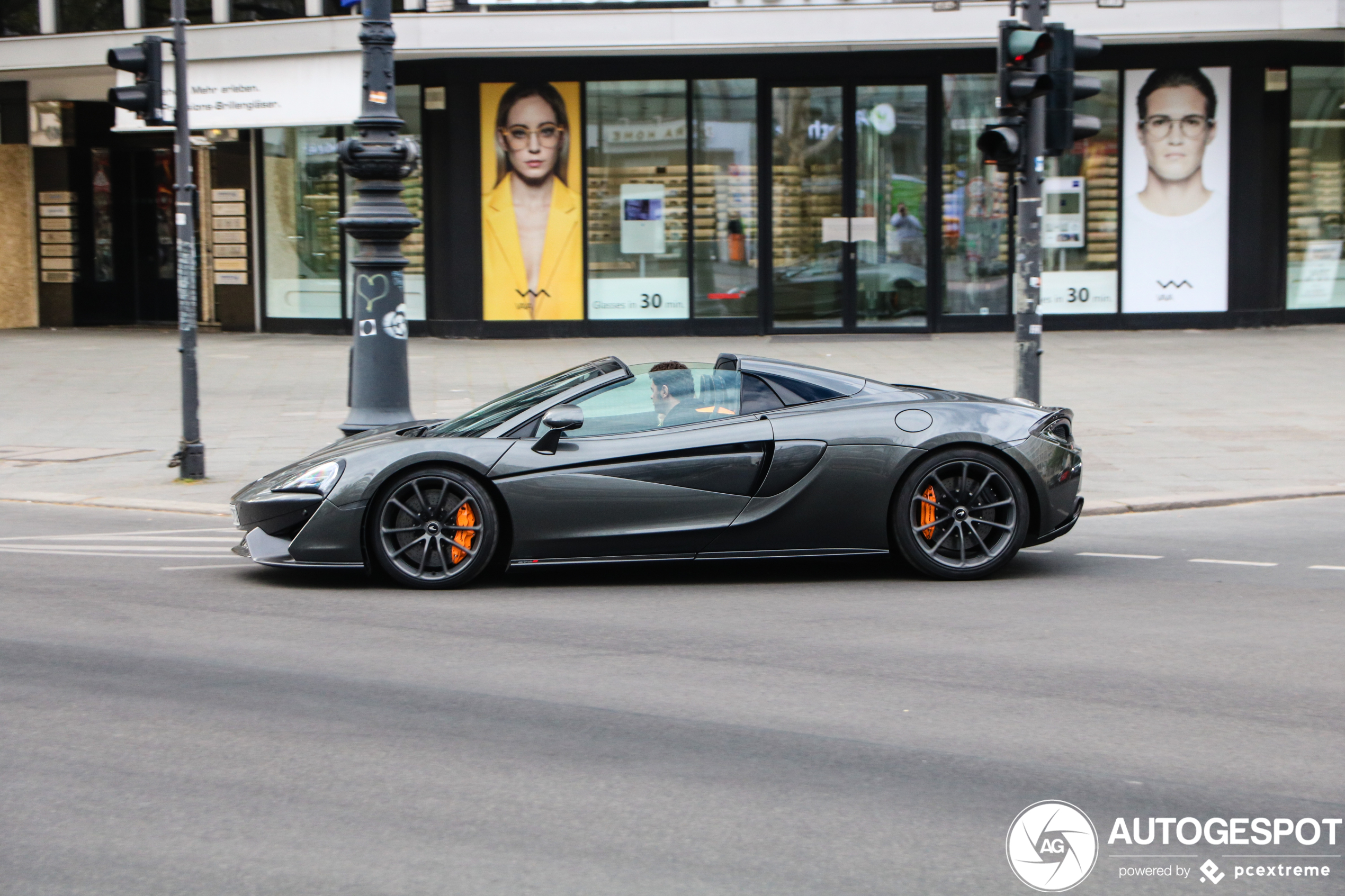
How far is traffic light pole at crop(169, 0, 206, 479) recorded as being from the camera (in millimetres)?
11242

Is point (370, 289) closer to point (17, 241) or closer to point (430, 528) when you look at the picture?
point (430, 528)

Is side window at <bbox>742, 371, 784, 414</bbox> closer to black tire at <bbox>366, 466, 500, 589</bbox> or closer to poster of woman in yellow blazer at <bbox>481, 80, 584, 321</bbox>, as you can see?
black tire at <bbox>366, 466, 500, 589</bbox>

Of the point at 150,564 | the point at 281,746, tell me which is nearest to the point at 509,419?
the point at 150,564

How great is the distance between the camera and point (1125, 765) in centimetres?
475

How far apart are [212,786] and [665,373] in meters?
3.78

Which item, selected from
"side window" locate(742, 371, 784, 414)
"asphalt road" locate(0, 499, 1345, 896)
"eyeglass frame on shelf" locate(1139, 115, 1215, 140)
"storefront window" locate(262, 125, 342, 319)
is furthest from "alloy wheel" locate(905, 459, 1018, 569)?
"storefront window" locate(262, 125, 342, 319)

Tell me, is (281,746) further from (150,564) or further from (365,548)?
(150,564)

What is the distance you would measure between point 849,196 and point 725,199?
178 cm

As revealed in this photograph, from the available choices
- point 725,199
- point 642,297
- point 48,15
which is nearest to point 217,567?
point 642,297

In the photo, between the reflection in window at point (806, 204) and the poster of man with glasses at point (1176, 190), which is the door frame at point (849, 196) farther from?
the poster of man with glasses at point (1176, 190)

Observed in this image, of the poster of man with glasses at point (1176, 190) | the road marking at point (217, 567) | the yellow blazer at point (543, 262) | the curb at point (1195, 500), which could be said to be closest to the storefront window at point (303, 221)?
the yellow blazer at point (543, 262)

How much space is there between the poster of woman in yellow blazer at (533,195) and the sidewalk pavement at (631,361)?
37.3 inches

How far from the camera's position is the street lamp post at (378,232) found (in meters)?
10.3

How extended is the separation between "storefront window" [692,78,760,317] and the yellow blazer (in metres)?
1.74
